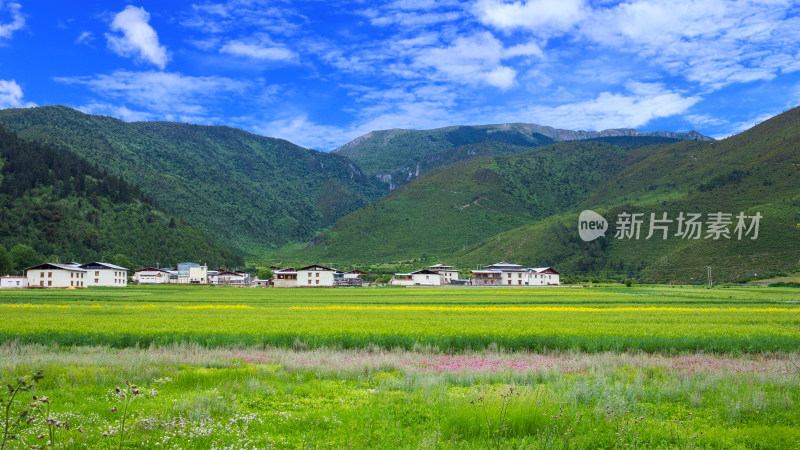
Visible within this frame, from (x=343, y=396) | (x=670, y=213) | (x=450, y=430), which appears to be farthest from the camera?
(x=670, y=213)

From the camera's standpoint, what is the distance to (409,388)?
12312mm

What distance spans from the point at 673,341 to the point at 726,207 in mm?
124365

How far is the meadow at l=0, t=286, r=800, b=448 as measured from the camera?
8.60 metres

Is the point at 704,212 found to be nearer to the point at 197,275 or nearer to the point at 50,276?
the point at 197,275

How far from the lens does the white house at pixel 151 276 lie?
12162cm

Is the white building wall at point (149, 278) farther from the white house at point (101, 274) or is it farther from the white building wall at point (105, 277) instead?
the white house at point (101, 274)

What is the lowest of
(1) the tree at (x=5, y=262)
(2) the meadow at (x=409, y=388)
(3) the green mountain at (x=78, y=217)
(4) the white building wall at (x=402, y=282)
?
(4) the white building wall at (x=402, y=282)

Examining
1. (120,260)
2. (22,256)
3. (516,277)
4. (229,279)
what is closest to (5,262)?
(22,256)

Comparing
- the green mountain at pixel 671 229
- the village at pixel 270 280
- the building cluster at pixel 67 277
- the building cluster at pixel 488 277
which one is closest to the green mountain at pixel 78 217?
the village at pixel 270 280

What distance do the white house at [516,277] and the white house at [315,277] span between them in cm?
3676

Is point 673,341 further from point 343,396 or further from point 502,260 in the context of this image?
point 502,260

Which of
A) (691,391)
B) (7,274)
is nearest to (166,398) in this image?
(691,391)

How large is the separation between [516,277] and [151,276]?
93.7 meters

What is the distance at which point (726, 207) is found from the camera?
122 m
